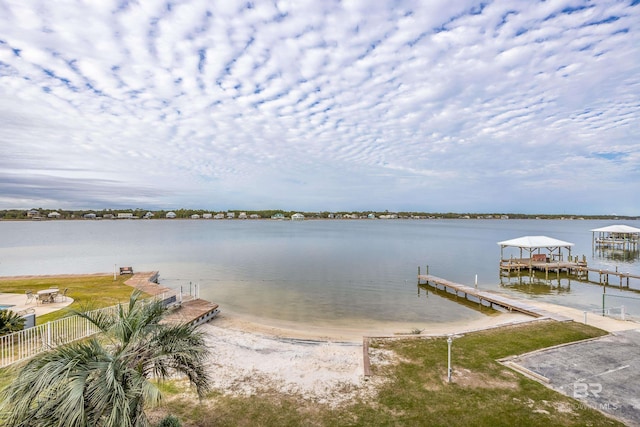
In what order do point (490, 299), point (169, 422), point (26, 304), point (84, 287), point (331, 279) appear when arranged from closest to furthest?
point (169, 422), point (26, 304), point (84, 287), point (490, 299), point (331, 279)

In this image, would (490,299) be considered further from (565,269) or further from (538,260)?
(565,269)

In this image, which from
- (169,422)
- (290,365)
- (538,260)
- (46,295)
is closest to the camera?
(169,422)

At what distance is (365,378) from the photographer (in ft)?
29.8

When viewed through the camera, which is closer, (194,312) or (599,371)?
(599,371)

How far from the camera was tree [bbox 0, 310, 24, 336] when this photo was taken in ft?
34.3

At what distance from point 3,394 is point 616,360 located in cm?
1458

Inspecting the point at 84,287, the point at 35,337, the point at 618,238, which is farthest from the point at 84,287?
the point at 618,238

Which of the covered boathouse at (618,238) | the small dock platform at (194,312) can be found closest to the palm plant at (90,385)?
the small dock platform at (194,312)

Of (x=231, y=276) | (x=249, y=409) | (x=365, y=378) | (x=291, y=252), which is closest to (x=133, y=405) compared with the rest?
(x=249, y=409)

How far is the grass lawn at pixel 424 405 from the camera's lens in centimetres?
705

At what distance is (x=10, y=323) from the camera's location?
10.7m

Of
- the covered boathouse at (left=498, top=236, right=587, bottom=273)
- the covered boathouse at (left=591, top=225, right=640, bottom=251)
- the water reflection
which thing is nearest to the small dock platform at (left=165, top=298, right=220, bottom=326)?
the water reflection

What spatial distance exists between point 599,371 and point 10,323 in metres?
18.5

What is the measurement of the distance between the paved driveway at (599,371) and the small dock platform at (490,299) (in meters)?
3.78
